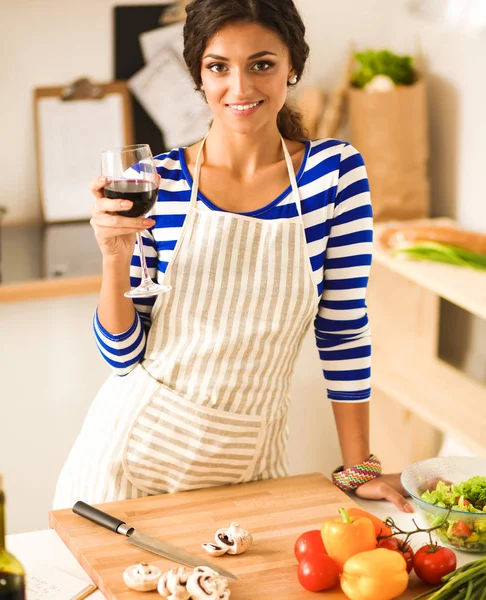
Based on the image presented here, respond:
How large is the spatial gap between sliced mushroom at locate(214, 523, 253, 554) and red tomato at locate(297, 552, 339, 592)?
0.33ft

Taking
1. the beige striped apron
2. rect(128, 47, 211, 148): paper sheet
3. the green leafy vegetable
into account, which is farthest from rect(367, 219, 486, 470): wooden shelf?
the beige striped apron

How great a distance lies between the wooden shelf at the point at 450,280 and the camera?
205 cm

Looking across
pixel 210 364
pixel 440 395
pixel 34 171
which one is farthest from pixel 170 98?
pixel 210 364

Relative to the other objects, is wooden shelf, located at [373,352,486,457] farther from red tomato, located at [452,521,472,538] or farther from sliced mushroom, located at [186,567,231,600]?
sliced mushroom, located at [186,567,231,600]

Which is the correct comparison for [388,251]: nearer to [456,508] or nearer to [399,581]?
[456,508]

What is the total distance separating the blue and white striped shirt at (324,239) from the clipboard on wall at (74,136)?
1565mm

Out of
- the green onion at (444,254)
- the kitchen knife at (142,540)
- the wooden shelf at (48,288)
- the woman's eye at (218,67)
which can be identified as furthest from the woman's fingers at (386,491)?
the wooden shelf at (48,288)

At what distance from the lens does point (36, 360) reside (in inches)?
96.3

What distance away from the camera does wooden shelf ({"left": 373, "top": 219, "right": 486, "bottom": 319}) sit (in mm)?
2055

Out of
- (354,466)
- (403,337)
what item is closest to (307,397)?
(403,337)

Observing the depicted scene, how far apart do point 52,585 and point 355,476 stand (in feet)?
1.65

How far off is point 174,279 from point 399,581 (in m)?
0.58

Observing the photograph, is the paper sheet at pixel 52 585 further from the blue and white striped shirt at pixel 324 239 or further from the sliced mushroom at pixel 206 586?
the blue and white striped shirt at pixel 324 239

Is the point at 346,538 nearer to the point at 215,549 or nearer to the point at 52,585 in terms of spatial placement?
the point at 215,549
